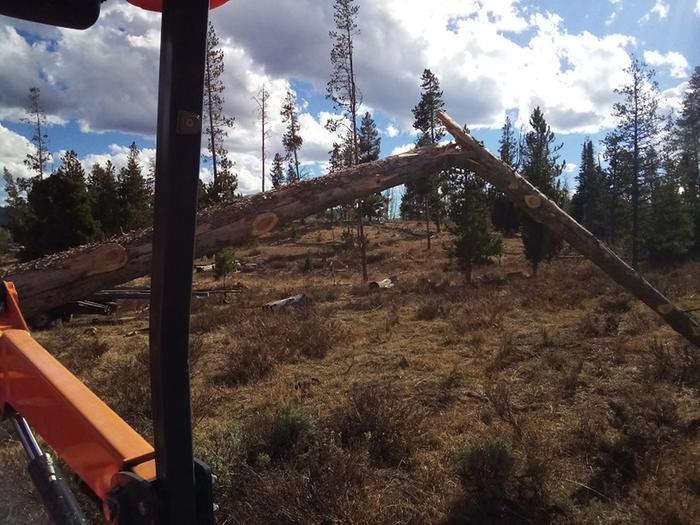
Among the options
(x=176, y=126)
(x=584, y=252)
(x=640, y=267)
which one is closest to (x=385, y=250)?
(x=640, y=267)

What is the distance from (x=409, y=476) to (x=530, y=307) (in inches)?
364

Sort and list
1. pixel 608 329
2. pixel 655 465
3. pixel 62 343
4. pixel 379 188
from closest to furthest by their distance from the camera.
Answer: pixel 655 465 → pixel 379 188 → pixel 608 329 → pixel 62 343

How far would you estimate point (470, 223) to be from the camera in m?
22.0

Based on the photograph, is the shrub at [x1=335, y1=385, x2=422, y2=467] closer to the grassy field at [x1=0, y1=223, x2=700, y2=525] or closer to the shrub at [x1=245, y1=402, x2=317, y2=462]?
the grassy field at [x1=0, y1=223, x2=700, y2=525]

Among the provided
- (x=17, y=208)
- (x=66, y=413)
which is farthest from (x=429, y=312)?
(x=17, y=208)

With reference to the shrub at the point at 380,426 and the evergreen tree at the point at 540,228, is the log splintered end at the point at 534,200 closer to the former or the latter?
the shrub at the point at 380,426

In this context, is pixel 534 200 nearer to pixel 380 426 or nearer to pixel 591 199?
pixel 380 426

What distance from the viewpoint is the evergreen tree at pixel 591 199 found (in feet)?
152

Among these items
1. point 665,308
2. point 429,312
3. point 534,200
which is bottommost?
point 429,312

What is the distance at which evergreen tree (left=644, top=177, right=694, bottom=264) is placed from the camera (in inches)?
1017

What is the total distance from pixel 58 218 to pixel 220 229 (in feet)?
57.0

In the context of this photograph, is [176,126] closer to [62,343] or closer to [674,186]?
[62,343]

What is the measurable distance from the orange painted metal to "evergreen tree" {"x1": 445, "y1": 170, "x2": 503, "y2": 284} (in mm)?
20206

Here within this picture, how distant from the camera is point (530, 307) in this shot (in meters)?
12.6
